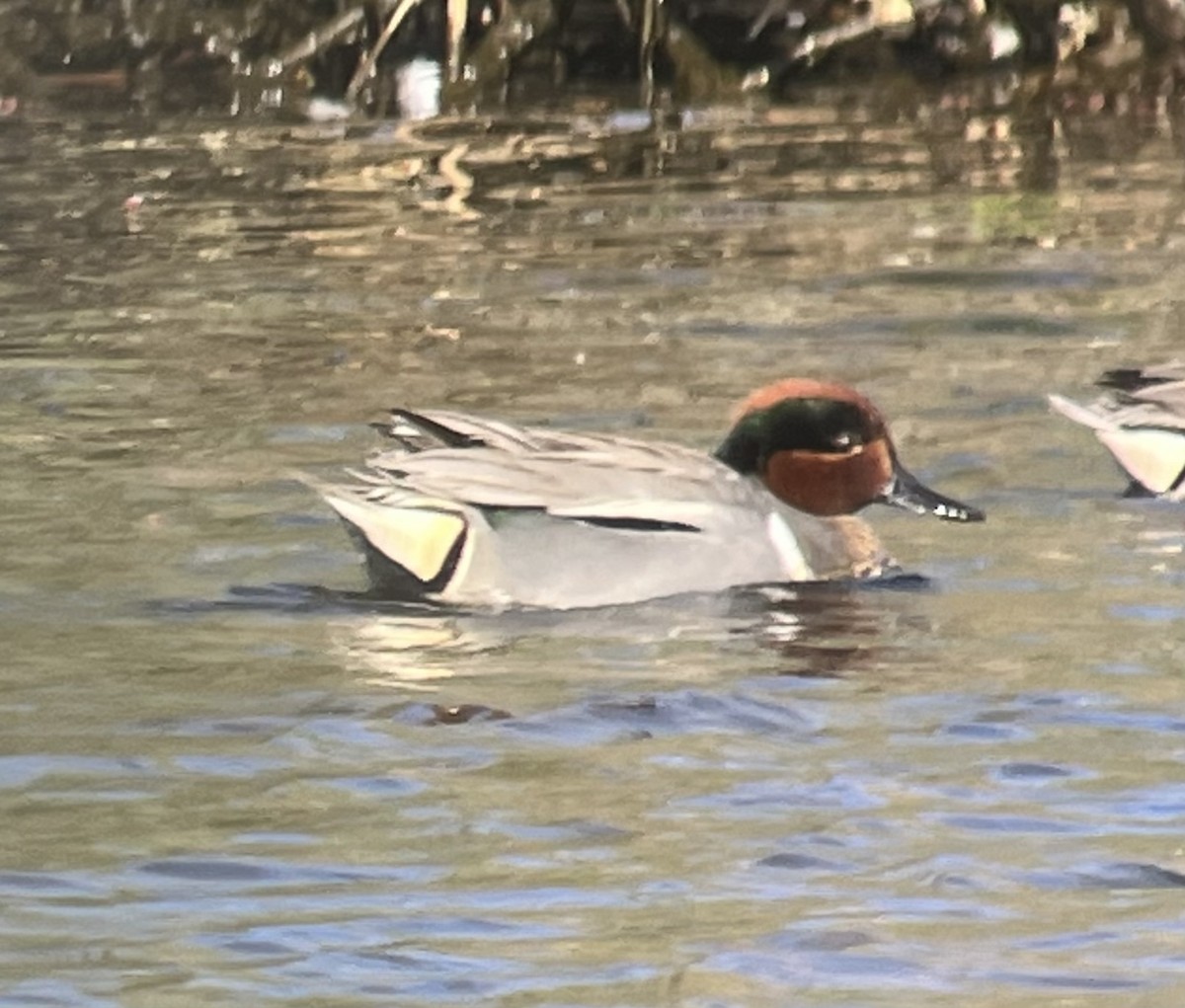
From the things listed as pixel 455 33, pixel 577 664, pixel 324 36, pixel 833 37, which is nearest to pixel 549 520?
pixel 577 664

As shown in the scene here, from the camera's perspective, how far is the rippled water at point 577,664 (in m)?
5.41

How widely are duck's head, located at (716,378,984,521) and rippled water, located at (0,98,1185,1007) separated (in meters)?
0.32

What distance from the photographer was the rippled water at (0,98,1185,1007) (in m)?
5.41

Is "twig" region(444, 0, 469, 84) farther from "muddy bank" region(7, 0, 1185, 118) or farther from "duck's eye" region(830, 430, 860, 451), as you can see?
"duck's eye" region(830, 430, 860, 451)

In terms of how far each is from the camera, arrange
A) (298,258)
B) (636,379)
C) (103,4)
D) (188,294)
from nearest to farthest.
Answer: (636,379) < (188,294) < (298,258) < (103,4)

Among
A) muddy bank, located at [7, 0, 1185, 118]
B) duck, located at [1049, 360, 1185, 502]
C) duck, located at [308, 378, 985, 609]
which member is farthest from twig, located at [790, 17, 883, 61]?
duck, located at [308, 378, 985, 609]

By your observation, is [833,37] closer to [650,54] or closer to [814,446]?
[650,54]

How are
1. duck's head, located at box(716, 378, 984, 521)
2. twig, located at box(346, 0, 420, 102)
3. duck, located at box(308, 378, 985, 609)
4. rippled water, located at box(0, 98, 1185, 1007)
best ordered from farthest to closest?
twig, located at box(346, 0, 420, 102)
duck's head, located at box(716, 378, 984, 521)
duck, located at box(308, 378, 985, 609)
rippled water, located at box(0, 98, 1185, 1007)

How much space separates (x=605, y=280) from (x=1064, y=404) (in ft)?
14.0

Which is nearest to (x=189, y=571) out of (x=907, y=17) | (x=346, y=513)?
(x=346, y=513)

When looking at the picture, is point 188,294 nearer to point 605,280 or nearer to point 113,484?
point 605,280

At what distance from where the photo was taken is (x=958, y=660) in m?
7.43

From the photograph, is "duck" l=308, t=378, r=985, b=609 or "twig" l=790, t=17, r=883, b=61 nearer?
"duck" l=308, t=378, r=985, b=609

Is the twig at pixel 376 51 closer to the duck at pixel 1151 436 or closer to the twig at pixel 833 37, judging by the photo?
the twig at pixel 833 37
